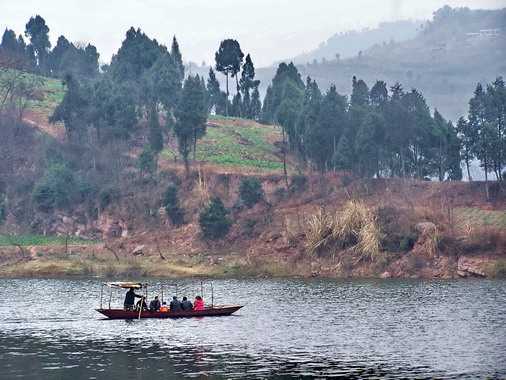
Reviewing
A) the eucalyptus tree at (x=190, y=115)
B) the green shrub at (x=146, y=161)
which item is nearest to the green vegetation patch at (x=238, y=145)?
the eucalyptus tree at (x=190, y=115)

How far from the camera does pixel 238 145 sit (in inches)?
5748

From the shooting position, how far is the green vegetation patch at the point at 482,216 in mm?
100463

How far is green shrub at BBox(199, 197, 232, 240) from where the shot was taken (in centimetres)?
11100

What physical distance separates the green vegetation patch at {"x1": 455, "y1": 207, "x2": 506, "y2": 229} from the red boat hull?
44.0m

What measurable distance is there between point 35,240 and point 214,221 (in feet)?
88.0

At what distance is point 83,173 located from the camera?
423ft

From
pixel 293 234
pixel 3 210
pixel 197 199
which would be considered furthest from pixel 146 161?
pixel 293 234

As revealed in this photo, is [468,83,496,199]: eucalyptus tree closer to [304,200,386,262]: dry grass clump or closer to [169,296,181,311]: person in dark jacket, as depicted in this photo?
[304,200,386,262]: dry grass clump

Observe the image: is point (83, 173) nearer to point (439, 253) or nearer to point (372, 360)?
point (439, 253)

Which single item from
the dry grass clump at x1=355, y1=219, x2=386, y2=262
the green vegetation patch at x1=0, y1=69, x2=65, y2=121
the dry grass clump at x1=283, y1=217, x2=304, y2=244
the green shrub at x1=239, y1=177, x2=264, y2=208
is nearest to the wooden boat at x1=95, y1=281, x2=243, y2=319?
the dry grass clump at x1=355, y1=219, x2=386, y2=262

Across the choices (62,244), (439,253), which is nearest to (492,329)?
(439,253)

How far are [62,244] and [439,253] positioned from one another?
51390 millimetres

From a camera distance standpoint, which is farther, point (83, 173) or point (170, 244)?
point (83, 173)

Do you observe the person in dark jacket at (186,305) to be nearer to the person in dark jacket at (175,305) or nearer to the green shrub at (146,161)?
the person in dark jacket at (175,305)
